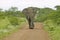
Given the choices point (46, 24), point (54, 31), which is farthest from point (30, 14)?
point (54, 31)

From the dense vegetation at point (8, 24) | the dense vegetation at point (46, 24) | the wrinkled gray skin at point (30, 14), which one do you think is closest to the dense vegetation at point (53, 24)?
the dense vegetation at point (46, 24)

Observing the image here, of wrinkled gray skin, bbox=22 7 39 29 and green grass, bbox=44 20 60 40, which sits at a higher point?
wrinkled gray skin, bbox=22 7 39 29

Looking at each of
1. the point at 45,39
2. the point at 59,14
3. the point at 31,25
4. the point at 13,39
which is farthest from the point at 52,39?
the point at 59,14

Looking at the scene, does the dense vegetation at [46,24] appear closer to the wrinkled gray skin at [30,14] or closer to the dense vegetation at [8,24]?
the dense vegetation at [8,24]

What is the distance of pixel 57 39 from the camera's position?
15.6 meters

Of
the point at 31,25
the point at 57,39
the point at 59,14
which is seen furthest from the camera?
the point at 59,14

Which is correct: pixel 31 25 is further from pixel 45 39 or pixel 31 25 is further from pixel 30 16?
pixel 45 39

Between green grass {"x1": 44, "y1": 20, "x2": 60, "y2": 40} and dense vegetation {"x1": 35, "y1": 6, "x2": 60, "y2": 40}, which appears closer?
green grass {"x1": 44, "y1": 20, "x2": 60, "y2": 40}

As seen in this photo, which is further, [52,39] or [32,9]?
[32,9]

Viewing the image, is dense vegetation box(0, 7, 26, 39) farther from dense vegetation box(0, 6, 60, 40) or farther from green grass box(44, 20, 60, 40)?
green grass box(44, 20, 60, 40)

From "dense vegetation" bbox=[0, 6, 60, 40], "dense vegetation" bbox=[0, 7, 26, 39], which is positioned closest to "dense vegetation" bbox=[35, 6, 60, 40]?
"dense vegetation" bbox=[0, 6, 60, 40]

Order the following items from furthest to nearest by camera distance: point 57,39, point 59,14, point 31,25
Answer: point 59,14
point 31,25
point 57,39

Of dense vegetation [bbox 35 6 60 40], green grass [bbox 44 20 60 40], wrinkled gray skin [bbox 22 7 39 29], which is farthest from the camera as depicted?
wrinkled gray skin [bbox 22 7 39 29]

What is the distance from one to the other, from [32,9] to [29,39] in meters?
12.9
